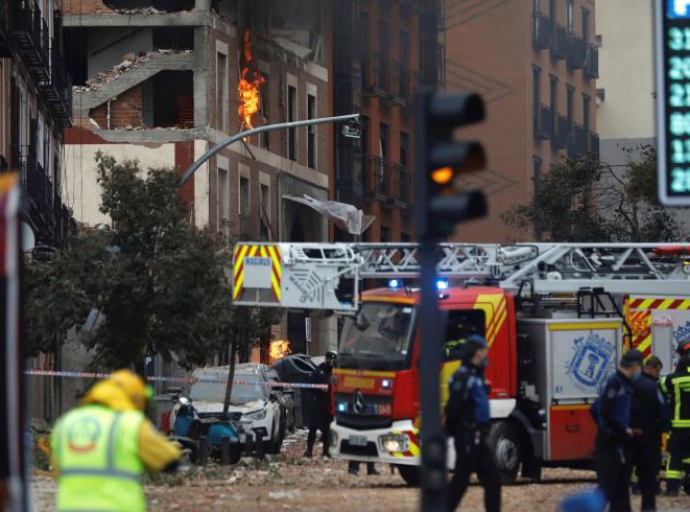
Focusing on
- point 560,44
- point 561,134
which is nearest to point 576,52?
point 560,44

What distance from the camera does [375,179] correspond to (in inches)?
2457

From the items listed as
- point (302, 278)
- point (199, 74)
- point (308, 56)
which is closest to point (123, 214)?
point (302, 278)

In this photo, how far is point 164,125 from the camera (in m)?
50.3

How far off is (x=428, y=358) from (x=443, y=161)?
120 cm

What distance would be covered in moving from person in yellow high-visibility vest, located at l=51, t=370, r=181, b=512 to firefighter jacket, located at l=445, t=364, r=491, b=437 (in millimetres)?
6744

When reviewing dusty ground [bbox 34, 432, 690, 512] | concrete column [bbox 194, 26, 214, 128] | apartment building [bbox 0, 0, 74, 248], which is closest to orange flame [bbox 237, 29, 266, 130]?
concrete column [bbox 194, 26, 214, 128]

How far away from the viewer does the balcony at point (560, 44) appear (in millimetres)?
72412

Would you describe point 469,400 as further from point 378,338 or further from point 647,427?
point 378,338

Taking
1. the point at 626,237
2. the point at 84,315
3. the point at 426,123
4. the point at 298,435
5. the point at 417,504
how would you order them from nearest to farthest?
1. the point at 426,123
2. the point at 417,504
3. the point at 84,315
4. the point at 298,435
5. the point at 626,237

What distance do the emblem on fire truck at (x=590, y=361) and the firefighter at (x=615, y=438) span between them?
6178 mm

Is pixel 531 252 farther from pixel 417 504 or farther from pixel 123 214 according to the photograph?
pixel 123 214

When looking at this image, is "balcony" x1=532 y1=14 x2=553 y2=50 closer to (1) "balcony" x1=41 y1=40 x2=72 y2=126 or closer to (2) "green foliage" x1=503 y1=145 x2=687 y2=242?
(2) "green foliage" x1=503 y1=145 x2=687 y2=242

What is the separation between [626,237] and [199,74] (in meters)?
11.6

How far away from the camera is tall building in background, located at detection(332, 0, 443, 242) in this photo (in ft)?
198
